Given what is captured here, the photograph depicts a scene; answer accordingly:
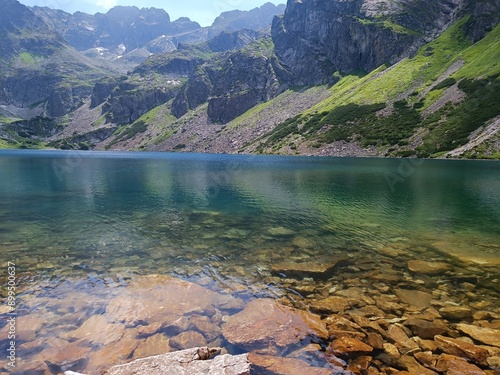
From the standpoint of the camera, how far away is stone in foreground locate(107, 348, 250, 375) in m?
8.56

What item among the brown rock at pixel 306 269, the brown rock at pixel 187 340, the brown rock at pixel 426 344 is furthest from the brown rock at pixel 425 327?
the brown rock at pixel 187 340

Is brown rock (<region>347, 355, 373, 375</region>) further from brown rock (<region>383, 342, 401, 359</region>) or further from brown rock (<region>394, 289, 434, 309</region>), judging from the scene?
brown rock (<region>394, 289, 434, 309</region>)

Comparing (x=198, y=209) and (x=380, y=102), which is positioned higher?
(x=380, y=102)

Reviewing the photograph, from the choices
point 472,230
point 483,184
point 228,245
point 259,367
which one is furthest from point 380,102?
→ point 259,367

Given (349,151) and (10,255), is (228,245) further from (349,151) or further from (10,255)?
(349,151)

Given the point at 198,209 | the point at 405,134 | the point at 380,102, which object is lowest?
the point at 198,209

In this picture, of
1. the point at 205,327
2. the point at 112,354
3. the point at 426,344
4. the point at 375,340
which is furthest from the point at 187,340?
the point at 426,344

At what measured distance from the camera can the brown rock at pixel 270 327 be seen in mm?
11617

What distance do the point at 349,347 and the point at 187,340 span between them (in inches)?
238

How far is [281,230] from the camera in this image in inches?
1128

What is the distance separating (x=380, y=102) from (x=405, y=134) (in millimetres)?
46466

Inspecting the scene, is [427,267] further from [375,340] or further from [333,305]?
[375,340]

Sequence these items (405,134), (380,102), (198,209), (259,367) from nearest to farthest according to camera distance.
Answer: (259,367)
(198,209)
(405,134)
(380,102)

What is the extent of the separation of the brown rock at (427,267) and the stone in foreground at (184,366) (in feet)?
45.6
